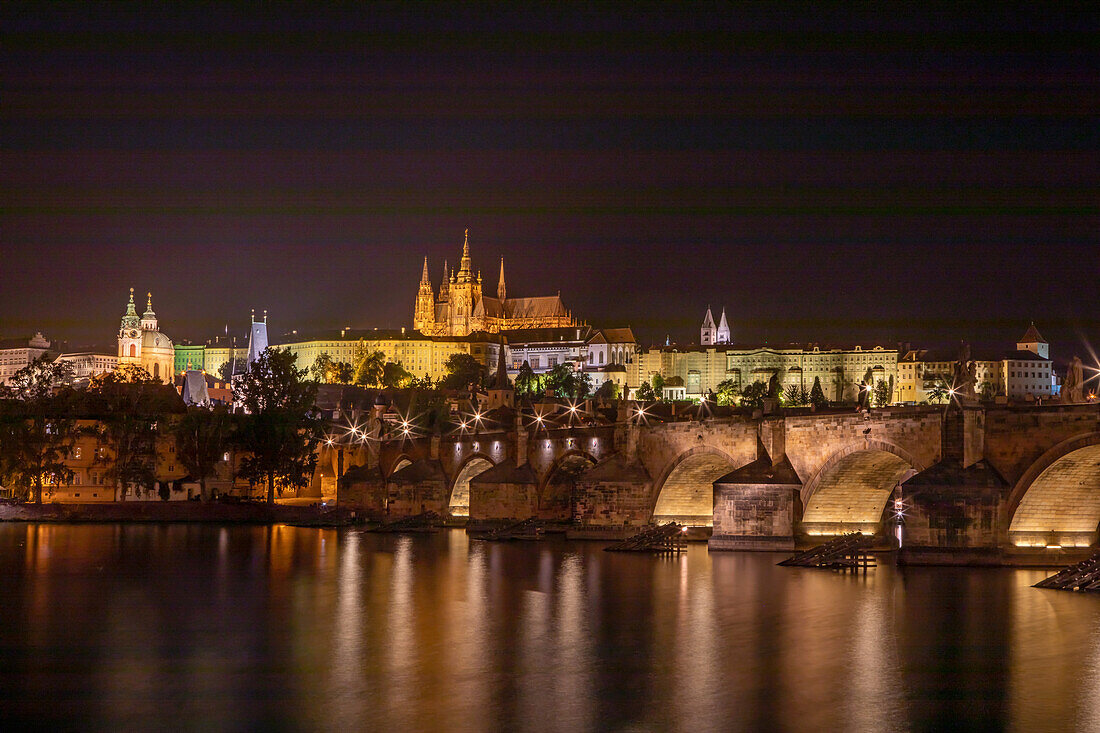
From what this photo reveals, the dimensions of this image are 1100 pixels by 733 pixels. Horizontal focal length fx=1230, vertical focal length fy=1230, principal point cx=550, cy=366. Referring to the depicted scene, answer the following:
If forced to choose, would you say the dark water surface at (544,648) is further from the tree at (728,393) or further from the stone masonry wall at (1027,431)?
the tree at (728,393)

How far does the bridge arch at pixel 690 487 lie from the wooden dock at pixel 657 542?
7.15 ft

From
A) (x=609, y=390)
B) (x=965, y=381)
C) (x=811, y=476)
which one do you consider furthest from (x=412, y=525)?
(x=609, y=390)

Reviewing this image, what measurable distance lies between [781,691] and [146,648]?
13.3 meters

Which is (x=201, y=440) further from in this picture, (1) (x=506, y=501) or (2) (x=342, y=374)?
(2) (x=342, y=374)

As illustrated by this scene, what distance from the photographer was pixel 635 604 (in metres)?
31.4

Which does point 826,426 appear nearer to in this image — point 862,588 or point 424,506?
point 862,588

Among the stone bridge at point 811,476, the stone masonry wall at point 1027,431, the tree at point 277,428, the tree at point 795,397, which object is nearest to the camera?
the stone masonry wall at point 1027,431

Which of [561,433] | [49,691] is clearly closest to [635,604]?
[49,691]

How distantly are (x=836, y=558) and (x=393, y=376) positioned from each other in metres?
136

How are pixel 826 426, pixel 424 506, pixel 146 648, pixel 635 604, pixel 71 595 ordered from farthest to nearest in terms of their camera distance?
1. pixel 424 506
2. pixel 826 426
3. pixel 71 595
4. pixel 635 604
5. pixel 146 648

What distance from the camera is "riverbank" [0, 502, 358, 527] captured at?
202ft

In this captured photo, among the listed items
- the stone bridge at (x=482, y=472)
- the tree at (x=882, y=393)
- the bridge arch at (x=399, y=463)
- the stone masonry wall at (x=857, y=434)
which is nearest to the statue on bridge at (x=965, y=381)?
the stone masonry wall at (x=857, y=434)

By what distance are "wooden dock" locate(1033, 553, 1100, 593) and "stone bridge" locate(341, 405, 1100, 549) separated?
2.75 meters

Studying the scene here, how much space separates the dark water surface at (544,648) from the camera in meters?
20.0
